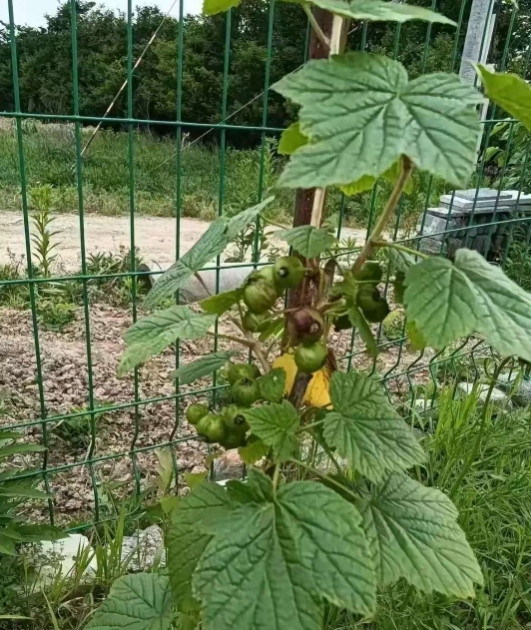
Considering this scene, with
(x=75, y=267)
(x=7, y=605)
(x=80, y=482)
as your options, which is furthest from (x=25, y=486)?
(x=75, y=267)

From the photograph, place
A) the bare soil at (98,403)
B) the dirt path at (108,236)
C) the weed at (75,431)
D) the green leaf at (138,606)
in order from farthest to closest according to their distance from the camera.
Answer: the dirt path at (108,236)
the weed at (75,431)
the bare soil at (98,403)
the green leaf at (138,606)

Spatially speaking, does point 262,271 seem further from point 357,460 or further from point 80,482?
point 80,482

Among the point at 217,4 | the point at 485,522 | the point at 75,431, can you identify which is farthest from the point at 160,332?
the point at 75,431

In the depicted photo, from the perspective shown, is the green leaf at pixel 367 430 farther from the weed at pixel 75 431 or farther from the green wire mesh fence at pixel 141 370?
the weed at pixel 75 431

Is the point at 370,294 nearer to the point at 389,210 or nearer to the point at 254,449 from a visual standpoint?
the point at 389,210

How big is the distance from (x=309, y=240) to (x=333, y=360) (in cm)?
21

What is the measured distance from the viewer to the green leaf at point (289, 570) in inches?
28.4

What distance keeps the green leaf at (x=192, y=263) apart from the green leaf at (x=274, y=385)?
17 centimetres

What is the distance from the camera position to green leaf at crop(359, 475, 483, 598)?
89cm

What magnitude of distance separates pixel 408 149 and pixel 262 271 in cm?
29

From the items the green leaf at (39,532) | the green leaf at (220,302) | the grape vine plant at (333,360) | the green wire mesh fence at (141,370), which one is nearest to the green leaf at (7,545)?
the green leaf at (39,532)

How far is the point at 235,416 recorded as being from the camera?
36.0 inches

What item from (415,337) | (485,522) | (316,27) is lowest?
(485,522)

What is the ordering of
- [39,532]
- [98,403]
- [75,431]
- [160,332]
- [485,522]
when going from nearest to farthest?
1. [160,332]
2. [39,532]
3. [485,522]
4. [75,431]
5. [98,403]
